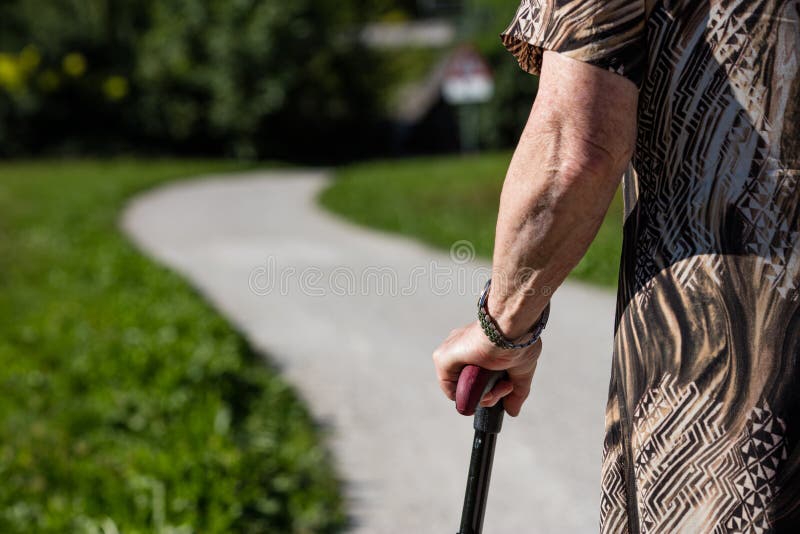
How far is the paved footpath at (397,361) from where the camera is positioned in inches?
→ 144

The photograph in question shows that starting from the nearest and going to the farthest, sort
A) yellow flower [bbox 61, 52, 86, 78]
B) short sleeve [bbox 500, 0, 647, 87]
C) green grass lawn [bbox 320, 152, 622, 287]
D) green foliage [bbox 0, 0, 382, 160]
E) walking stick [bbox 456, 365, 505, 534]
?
1. short sleeve [bbox 500, 0, 647, 87]
2. walking stick [bbox 456, 365, 505, 534]
3. green grass lawn [bbox 320, 152, 622, 287]
4. green foliage [bbox 0, 0, 382, 160]
5. yellow flower [bbox 61, 52, 86, 78]

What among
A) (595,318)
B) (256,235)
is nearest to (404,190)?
(256,235)

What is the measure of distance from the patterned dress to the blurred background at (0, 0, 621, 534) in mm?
2149

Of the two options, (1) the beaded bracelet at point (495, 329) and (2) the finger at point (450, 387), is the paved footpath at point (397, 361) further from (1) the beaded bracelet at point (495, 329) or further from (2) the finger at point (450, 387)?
(1) the beaded bracelet at point (495, 329)

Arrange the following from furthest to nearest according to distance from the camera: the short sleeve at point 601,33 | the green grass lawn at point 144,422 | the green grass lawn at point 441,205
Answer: the green grass lawn at point 441,205 → the green grass lawn at point 144,422 → the short sleeve at point 601,33

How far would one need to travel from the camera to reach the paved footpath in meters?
3.66

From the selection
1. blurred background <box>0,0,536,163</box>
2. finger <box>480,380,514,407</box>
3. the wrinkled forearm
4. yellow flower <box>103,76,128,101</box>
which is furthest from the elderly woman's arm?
yellow flower <box>103,76,128,101</box>

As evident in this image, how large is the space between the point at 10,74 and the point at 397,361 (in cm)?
2337

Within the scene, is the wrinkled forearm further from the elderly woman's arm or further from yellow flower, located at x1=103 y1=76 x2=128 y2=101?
yellow flower, located at x1=103 y1=76 x2=128 y2=101

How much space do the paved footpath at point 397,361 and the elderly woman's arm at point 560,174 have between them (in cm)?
219

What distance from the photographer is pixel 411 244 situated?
10062 millimetres

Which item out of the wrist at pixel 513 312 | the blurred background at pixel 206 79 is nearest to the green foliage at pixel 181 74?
the blurred background at pixel 206 79

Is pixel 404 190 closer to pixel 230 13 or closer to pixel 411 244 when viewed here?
pixel 411 244

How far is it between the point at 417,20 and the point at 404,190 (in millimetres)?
31945
